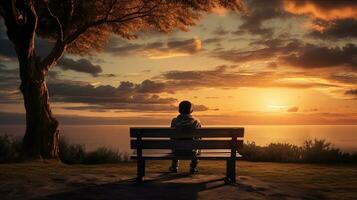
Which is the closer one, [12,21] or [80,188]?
[80,188]

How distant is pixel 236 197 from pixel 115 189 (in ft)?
7.53

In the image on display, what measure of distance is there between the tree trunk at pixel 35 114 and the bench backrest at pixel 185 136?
8.54 m

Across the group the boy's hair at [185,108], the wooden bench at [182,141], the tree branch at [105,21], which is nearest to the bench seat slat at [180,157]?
the wooden bench at [182,141]

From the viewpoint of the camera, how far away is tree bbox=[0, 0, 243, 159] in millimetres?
18656

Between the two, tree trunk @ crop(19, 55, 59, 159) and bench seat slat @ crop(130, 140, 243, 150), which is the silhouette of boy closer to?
bench seat slat @ crop(130, 140, 243, 150)

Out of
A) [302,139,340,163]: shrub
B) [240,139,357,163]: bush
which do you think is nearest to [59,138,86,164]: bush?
[240,139,357,163]: bush

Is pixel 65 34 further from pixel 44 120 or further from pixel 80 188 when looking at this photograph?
pixel 80 188

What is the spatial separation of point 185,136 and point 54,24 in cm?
1264

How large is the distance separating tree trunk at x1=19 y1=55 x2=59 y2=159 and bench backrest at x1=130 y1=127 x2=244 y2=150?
8545 mm

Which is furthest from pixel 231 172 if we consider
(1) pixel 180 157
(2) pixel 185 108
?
(2) pixel 185 108

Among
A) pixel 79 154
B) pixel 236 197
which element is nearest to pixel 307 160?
pixel 79 154

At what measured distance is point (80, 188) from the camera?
33.7ft

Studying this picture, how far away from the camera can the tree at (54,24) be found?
1866 centimetres

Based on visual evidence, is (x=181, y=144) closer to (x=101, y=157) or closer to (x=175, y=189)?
(x=175, y=189)
